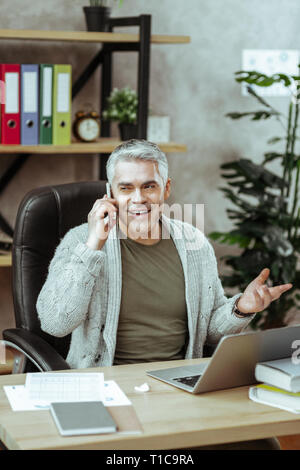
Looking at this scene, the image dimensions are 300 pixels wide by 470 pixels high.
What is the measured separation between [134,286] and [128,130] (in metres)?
1.35

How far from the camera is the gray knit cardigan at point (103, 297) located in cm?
187

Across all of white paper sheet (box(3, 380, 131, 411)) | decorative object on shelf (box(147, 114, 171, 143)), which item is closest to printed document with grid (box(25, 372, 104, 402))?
white paper sheet (box(3, 380, 131, 411))

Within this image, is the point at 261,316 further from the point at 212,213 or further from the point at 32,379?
the point at 32,379

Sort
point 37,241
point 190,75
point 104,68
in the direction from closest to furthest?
1. point 37,241
2. point 104,68
3. point 190,75

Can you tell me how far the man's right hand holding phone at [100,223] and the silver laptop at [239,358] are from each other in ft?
1.32

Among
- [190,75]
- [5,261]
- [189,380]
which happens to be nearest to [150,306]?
[189,380]

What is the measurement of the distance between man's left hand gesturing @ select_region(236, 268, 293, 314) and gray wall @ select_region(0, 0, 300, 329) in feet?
5.77

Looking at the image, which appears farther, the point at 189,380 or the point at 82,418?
the point at 189,380

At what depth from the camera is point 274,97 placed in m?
3.78

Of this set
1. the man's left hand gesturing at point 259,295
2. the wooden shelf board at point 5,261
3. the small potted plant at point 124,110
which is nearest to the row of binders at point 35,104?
the small potted plant at point 124,110

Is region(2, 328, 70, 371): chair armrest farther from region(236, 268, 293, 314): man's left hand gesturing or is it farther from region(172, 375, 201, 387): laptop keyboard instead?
region(236, 268, 293, 314): man's left hand gesturing

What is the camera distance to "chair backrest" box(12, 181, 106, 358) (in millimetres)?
2168

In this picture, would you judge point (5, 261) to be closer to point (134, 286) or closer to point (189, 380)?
point (134, 286)

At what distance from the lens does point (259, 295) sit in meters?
1.84
